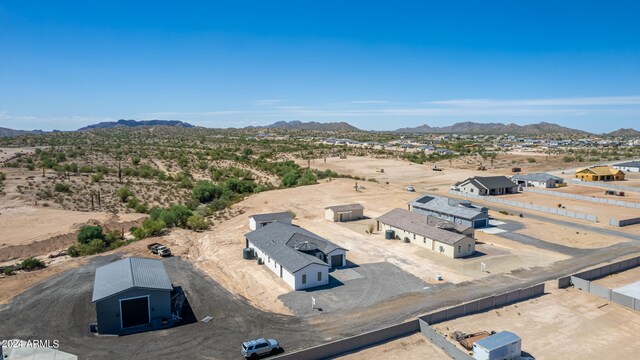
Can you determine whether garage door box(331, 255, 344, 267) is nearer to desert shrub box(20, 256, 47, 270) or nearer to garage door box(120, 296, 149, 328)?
garage door box(120, 296, 149, 328)

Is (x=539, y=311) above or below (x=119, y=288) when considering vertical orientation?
below

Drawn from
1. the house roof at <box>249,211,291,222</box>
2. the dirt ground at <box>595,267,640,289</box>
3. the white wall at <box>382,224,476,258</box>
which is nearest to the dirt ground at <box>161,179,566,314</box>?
the white wall at <box>382,224,476,258</box>

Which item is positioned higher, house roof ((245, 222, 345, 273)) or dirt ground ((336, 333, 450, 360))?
house roof ((245, 222, 345, 273))

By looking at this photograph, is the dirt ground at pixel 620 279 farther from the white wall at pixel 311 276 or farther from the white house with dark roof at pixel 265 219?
the white house with dark roof at pixel 265 219

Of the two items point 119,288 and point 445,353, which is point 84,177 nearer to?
point 119,288

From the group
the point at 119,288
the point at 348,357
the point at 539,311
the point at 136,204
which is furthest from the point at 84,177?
the point at 539,311
